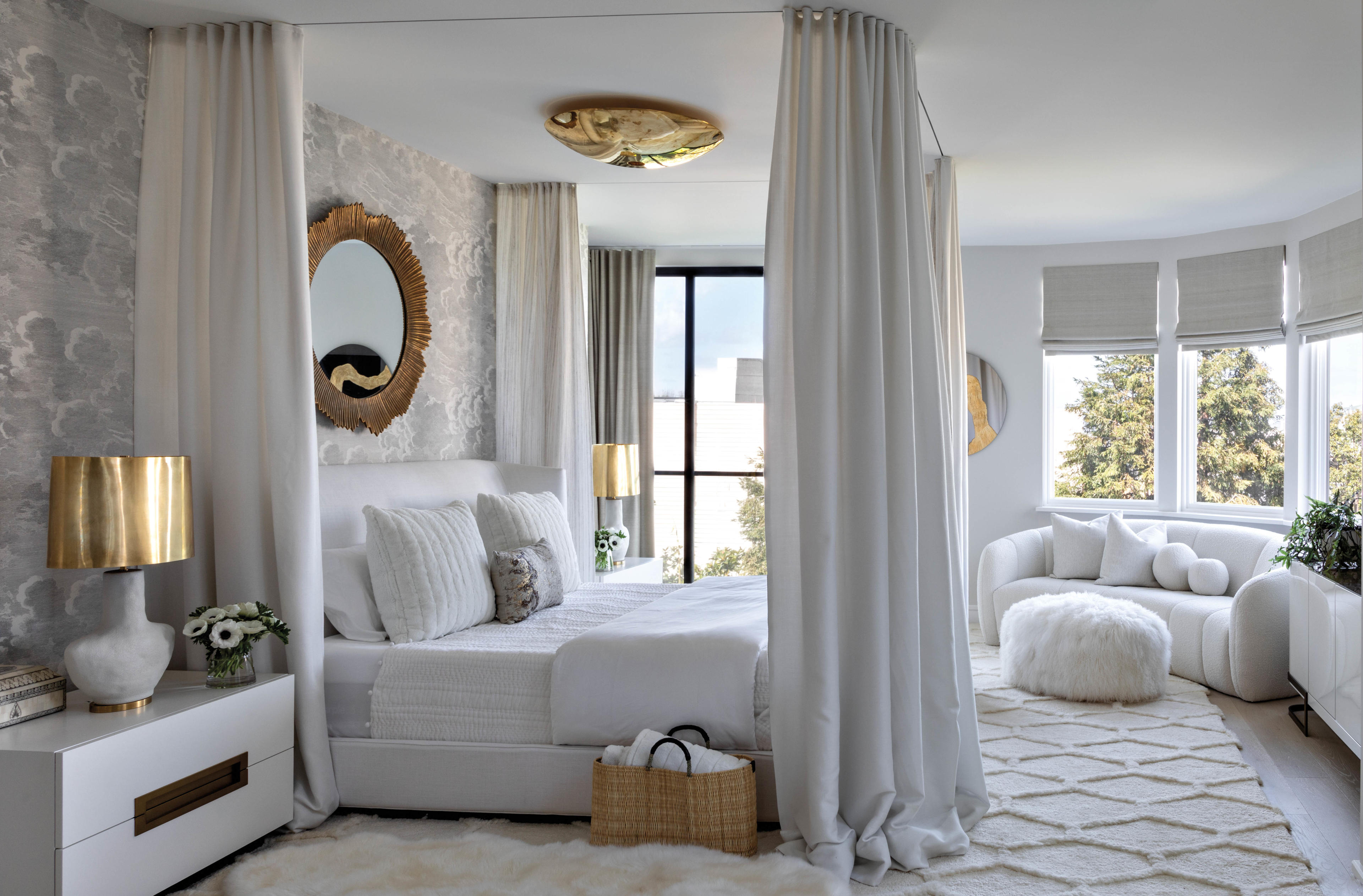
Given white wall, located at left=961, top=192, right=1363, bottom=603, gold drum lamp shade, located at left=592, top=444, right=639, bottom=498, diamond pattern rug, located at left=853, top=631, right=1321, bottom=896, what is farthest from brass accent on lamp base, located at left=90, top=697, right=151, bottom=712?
white wall, located at left=961, top=192, right=1363, bottom=603

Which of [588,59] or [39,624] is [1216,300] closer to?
[588,59]

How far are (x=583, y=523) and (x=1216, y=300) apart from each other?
4295 millimetres

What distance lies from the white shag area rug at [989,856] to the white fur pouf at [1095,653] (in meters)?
0.84

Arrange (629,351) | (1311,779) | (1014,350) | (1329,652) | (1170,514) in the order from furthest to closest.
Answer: (629,351) < (1014,350) < (1170,514) < (1329,652) < (1311,779)

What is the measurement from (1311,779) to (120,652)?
3.94 metres

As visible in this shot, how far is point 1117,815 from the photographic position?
3.18 meters

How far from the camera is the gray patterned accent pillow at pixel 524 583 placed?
374cm

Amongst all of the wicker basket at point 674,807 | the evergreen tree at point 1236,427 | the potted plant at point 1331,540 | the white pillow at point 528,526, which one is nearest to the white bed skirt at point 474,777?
the wicker basket at point 674,807

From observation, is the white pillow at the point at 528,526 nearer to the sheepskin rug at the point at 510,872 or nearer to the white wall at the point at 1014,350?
the sheepskin rug at the point at 510,872

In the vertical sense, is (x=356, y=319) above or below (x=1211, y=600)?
above

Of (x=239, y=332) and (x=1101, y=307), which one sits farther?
(x=1101, y=307)

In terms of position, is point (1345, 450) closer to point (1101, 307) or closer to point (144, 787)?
point (1101, 307)

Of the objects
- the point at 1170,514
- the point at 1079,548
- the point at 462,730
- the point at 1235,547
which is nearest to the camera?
the point at 462,730

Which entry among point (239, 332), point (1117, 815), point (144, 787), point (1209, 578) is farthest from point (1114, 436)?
point (144, 787)
